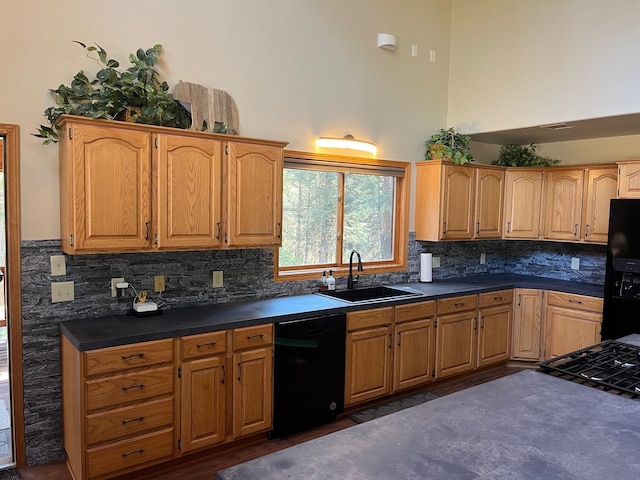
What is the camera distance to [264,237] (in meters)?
3.16

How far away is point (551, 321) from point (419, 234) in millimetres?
1523

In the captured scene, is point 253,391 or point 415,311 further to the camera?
point 415,311

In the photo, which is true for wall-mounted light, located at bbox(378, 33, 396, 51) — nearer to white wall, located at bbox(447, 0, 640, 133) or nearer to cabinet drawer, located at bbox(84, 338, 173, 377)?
white wall, located at bbox(447, 0, 640, 133)

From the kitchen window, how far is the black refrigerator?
176 centimetres

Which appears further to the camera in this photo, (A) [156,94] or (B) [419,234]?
(B) [419,234]

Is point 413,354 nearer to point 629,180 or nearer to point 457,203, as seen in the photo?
point 457,203

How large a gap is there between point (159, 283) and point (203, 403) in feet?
2.78

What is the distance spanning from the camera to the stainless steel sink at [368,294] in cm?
381

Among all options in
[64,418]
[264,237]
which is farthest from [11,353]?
[264,237]

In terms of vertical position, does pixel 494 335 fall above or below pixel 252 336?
below

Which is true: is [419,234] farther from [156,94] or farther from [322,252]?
[156,94]

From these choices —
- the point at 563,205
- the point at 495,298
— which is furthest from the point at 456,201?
the point at 563,205

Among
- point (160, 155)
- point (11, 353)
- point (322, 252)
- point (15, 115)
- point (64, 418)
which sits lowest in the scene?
point (64, 418)

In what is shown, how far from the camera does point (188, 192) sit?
2820mm
